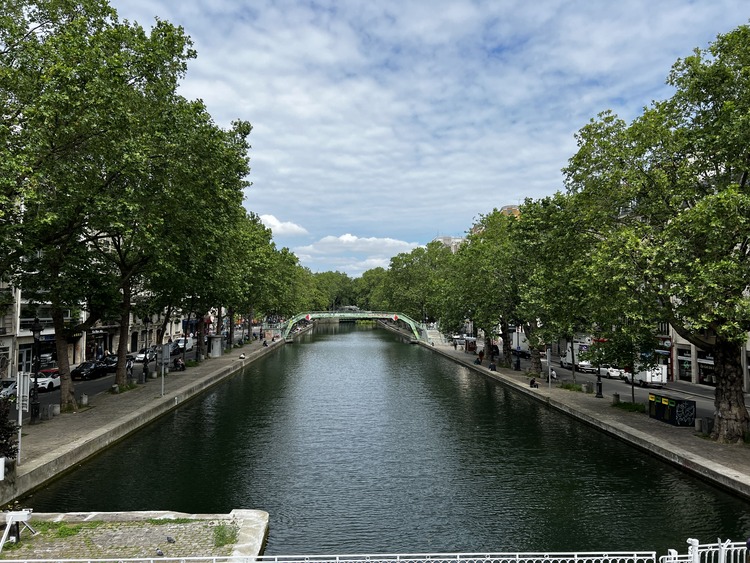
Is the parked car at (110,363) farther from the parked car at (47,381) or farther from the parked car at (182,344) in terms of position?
the parked car at (182,344)

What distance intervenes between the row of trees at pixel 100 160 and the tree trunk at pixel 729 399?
2405 centimetres

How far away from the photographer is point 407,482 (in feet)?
64.6

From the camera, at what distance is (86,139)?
21.1m

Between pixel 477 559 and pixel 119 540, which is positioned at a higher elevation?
pixel 477 559

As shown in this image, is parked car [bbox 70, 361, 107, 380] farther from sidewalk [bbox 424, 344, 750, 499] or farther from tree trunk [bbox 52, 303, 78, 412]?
sidewalk [bbox 424, 344, 750, 499]

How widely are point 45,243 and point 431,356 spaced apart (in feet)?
182

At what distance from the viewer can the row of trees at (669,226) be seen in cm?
1933

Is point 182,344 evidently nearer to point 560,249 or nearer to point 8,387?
point 8,387

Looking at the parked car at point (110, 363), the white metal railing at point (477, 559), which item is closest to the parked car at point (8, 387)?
the parked car at point (110, 363)

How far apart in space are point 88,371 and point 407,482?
33.1 meters

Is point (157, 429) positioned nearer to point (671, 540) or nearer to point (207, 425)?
point (207, 425)

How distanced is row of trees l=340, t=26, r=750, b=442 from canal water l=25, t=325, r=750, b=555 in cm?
551

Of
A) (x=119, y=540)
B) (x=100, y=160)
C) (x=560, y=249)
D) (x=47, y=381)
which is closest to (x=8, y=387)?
(x=47, y=381)

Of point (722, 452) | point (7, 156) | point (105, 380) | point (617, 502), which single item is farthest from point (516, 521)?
point (105, 380)
